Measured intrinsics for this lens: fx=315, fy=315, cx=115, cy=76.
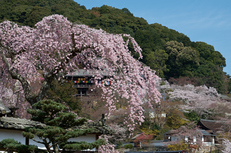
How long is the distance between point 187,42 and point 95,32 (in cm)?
5765

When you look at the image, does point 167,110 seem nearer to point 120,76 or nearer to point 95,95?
point 95,95

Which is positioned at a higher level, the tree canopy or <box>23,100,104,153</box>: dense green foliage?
the tree canopy

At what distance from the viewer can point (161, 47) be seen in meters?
58.2

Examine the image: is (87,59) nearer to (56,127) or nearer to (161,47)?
(56,127)

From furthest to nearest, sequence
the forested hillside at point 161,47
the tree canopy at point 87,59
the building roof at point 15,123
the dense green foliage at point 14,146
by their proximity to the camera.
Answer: the forested hillside at point 161,47
the tree canopy at point 87,59
the building roof at point 15,123
the dense green foliage at point 14,146

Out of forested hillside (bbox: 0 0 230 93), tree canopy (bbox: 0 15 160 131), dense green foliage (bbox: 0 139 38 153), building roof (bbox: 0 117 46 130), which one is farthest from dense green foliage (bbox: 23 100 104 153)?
forested hillside (bbox: 0 0 230 93)

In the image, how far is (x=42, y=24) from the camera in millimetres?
8969

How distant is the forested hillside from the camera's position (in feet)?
171

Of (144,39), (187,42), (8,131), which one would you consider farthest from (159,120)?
(187,42)

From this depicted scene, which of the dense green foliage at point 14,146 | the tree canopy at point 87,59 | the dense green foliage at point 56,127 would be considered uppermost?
the tree canopy at point 87,59

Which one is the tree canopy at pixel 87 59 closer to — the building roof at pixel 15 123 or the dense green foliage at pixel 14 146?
the building roof at pixel 15 123

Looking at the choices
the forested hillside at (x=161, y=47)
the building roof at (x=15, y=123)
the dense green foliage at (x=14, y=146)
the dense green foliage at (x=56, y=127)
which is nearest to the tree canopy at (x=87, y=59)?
the building roof at (x=15, y=123)

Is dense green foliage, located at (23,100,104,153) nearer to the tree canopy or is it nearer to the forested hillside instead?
the tree canopy

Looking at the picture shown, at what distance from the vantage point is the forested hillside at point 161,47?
5197cm
